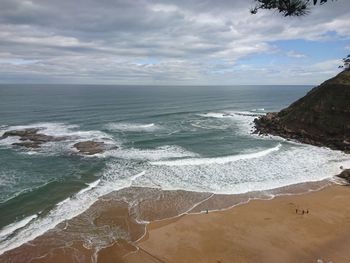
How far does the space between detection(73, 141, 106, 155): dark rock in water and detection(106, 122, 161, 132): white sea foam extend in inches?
438

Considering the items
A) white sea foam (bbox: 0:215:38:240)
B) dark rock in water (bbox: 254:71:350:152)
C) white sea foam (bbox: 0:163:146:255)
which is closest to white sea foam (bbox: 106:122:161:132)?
dark rock in water (bbox: 254:71:350:152)

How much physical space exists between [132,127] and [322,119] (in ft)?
101

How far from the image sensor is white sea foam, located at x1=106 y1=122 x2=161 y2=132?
57.0m

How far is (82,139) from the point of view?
48.3 meters

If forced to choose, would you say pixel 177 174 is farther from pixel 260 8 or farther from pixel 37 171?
pixel 260 8

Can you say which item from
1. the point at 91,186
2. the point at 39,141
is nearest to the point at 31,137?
the point at 39,141

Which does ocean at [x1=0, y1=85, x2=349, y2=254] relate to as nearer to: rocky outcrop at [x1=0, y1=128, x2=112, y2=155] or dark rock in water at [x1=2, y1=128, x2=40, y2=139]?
rocky outcrop at [x1=0, y1=128, x2=112, y2=155]

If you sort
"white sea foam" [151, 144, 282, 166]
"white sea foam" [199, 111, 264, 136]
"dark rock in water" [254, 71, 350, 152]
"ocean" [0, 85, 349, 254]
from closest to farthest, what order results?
1. "ocean" [0, 85, 349, 254]
2. "white sea foam" [151, 144, 282, 166]
3. "dark rock in water" [254, 71, 350, 152]
4. "white sea foam" [199, 111, 264, 136]

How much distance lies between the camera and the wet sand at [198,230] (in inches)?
803

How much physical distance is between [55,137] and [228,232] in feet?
111

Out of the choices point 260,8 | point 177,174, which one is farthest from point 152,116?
point 260,8

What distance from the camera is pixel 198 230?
922 inches

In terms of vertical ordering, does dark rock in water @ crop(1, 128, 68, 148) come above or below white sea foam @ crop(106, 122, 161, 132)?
below

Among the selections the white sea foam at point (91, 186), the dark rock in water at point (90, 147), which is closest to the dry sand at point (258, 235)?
the white sea foam at point (91, 186)
